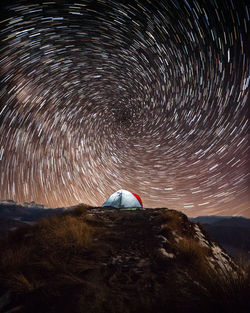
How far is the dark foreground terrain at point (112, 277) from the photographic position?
2.15 m

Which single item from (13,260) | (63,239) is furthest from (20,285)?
(63,239)

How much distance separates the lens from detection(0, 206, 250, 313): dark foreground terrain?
215cm

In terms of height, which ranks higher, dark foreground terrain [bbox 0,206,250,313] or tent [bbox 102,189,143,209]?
tent [bbox 102,189,143,209]

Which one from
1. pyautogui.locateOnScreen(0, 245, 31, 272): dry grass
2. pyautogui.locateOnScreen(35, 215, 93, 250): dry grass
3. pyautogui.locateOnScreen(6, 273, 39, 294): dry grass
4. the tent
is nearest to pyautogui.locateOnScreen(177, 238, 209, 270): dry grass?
pyautogui.locateOnScreen(35, 215, 93, 250): dry grass

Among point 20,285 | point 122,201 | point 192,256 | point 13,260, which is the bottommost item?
point 192,256

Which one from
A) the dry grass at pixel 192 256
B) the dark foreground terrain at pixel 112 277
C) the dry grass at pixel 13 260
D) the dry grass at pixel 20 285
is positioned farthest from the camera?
the dry grass at pixel 192 256

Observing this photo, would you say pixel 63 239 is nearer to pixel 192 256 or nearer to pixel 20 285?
pixel 20 285

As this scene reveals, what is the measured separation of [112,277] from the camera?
2.86 m

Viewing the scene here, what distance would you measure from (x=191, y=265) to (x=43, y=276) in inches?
126

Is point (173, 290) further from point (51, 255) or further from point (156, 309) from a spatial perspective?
point (51, 255)

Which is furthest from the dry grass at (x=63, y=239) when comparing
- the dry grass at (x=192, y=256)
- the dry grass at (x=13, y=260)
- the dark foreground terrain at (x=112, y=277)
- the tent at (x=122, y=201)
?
the tent at (x=122, y=201)

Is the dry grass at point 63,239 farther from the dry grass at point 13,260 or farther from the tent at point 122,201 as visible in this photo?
the tent at point 122,201

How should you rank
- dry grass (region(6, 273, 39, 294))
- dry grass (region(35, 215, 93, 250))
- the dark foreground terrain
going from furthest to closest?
dry grass (region(35, 215, 93, 250)), dry grass (region(6, 273, 39, 294)), the dark foreground terrain

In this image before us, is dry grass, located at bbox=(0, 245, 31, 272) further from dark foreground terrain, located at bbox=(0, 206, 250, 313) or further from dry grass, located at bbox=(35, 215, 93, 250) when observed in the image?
dry grass, located at bbox=(35, 215, 93, 250)
